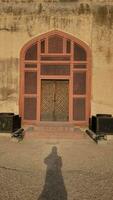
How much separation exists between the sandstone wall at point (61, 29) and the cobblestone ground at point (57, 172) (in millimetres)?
4220

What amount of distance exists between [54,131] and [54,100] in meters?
2.52

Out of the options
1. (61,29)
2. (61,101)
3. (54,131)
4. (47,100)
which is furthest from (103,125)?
(61,29)

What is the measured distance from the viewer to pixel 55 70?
644 inches

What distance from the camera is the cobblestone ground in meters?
6.23

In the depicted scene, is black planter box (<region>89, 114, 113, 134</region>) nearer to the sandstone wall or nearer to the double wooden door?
the sandstone wall


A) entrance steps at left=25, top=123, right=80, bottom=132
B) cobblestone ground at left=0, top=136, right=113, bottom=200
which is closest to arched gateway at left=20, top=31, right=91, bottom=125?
entrance steps at left=25, top=123, right=80, bottom=132

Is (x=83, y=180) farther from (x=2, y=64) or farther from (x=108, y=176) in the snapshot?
(x=2, y=64)

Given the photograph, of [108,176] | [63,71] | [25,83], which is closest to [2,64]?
[25,83]

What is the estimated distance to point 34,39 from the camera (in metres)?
16.2

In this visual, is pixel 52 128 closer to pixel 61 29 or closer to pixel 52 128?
pixel 52 128

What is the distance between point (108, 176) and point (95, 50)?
9.50 metres

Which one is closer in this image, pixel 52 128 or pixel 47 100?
pixel 52 128

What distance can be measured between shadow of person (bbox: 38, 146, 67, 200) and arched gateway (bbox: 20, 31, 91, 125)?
665 cm

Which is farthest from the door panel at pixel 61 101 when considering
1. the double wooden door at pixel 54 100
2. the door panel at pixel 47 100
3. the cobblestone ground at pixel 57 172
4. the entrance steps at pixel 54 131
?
the cobblestone ground at pixel 57 172
